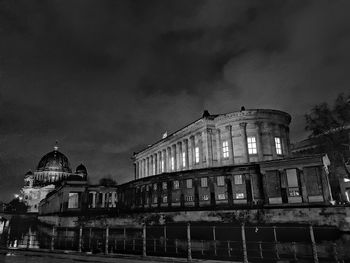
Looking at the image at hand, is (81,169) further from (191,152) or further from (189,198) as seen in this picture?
(189,198)

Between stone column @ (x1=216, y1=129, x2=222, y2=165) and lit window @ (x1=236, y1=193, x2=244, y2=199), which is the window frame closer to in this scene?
stone column @ (x1=216, y1=129, x2=222, y2=165)

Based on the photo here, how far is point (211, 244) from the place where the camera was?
929 inches

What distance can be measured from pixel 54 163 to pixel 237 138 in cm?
12829

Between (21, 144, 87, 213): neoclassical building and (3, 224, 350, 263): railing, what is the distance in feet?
341

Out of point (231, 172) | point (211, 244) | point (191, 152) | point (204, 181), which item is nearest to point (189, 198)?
point (204, 181)

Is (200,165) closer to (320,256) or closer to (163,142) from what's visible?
(163,142)

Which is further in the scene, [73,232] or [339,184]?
[339,184]

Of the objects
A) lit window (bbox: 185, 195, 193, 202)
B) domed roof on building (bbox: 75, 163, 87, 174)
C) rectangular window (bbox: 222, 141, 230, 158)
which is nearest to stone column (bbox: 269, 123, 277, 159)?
rectangular window (bbox: 222, 141, 230, 158)

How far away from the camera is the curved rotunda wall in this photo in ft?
149

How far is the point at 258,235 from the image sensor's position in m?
25.7

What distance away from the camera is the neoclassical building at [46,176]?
129000 mm

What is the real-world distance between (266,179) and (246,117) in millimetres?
13649

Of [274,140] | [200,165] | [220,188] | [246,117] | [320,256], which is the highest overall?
[246,117]

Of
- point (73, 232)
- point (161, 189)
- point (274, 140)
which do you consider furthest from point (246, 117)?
point (73, 232)
